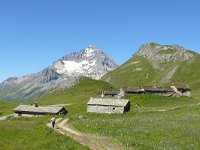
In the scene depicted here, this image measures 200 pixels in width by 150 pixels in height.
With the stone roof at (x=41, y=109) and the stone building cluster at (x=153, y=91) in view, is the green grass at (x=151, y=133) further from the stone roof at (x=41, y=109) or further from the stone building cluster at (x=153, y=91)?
the stone building cluster at (x=153, y=91)

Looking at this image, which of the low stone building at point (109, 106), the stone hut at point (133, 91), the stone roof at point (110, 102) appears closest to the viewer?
the low stone building at point (109, 106)

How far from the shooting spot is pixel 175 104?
4473 inches

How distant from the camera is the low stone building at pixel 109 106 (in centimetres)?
10288

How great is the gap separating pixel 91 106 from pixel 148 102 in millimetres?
18800

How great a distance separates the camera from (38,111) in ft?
358

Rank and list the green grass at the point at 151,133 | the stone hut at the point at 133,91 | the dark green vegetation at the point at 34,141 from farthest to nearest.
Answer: the stone hut at the point at 133,91, the dark green vegetation at the point at 34,141, the green grass at the point at 151,133

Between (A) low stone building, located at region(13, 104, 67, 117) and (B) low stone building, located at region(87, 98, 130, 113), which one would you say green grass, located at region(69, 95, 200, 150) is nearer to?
(B) low stone building, located at region(87, 98, 130, 113)

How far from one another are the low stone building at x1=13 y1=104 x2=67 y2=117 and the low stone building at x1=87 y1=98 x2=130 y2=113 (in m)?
7.94

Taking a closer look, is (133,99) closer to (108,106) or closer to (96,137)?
(108,106)

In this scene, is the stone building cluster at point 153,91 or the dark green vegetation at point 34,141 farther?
the stone building cluster at point 153,91

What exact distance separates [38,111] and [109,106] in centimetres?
1951

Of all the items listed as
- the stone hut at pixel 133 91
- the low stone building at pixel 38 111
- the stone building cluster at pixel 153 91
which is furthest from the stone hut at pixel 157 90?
the low stone building at pixel 38 111

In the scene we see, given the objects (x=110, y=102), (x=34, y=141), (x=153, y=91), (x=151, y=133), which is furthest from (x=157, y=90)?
(x=34, y=141)

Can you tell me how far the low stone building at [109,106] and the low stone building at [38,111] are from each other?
26.1 feet
